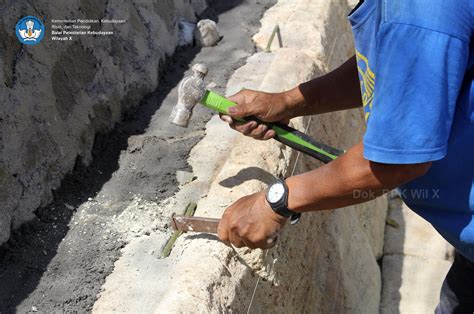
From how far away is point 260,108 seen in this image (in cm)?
215

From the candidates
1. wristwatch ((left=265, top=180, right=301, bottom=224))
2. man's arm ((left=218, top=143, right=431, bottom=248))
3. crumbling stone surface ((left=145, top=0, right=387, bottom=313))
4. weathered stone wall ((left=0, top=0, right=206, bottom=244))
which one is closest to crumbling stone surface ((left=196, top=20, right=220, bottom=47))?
crumbling stone surface ((left=145, top=0, right=387, bottom=313))

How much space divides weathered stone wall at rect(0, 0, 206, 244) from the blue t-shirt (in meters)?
→ 1.36

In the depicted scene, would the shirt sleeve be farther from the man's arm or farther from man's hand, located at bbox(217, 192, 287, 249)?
man's hand, located at bbox(217, 192, 287, 249)

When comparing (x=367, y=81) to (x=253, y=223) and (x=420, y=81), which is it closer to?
(x=420, y=81)

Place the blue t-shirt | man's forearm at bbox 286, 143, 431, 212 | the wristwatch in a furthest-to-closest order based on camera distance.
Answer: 1. the wristwatch
2. man's forearm at bbox 286, 143, 431, 212
3. the blue t-shirt

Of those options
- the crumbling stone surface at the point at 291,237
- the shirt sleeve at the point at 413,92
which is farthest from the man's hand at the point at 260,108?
the shirt sleeve at the point at 413,92

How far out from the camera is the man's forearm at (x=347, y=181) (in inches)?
55.3

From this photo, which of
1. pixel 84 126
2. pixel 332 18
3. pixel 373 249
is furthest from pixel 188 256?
pixel 332 18

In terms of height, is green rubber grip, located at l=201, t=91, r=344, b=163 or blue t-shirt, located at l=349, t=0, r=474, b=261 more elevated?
blue t-shirt, located at l=349, t=0, r=474, b=261

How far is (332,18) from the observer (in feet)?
13.0

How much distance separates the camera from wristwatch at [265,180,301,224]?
1632mm

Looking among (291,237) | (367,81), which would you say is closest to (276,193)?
(367,81)

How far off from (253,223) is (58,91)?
3.85 ft

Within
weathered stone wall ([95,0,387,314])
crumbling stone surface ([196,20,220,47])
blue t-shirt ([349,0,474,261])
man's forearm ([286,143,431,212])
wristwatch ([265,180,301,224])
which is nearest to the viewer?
blue t-shirt ([349,0,474,261])
